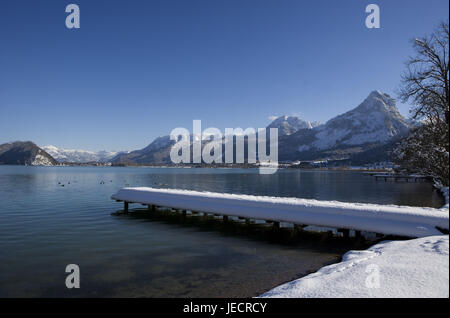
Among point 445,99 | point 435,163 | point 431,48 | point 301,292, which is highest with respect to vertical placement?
point 431,48

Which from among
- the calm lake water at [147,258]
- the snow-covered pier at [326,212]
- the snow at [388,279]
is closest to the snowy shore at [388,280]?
the snow at [388,279]

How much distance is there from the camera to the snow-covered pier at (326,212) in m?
17.7

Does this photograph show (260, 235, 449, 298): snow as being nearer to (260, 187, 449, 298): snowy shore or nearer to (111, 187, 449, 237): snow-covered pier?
(260, 187, 449, 298): snowy shore

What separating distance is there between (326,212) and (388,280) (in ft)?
41.8

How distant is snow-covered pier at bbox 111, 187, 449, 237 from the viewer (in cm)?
1772

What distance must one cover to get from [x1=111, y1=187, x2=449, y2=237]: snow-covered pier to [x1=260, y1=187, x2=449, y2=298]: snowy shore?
19.7ft

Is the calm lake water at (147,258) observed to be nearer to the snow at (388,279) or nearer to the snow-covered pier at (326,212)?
the snow-covered pier at (326,212)

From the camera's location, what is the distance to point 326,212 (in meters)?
21.6

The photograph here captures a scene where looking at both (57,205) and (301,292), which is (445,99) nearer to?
(301,292)

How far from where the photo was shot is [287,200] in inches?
984

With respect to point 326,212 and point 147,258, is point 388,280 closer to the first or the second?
point 147,258

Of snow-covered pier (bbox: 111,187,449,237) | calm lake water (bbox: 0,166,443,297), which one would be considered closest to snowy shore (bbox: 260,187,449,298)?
calm lake water (bbox: 0,166,443,297)
